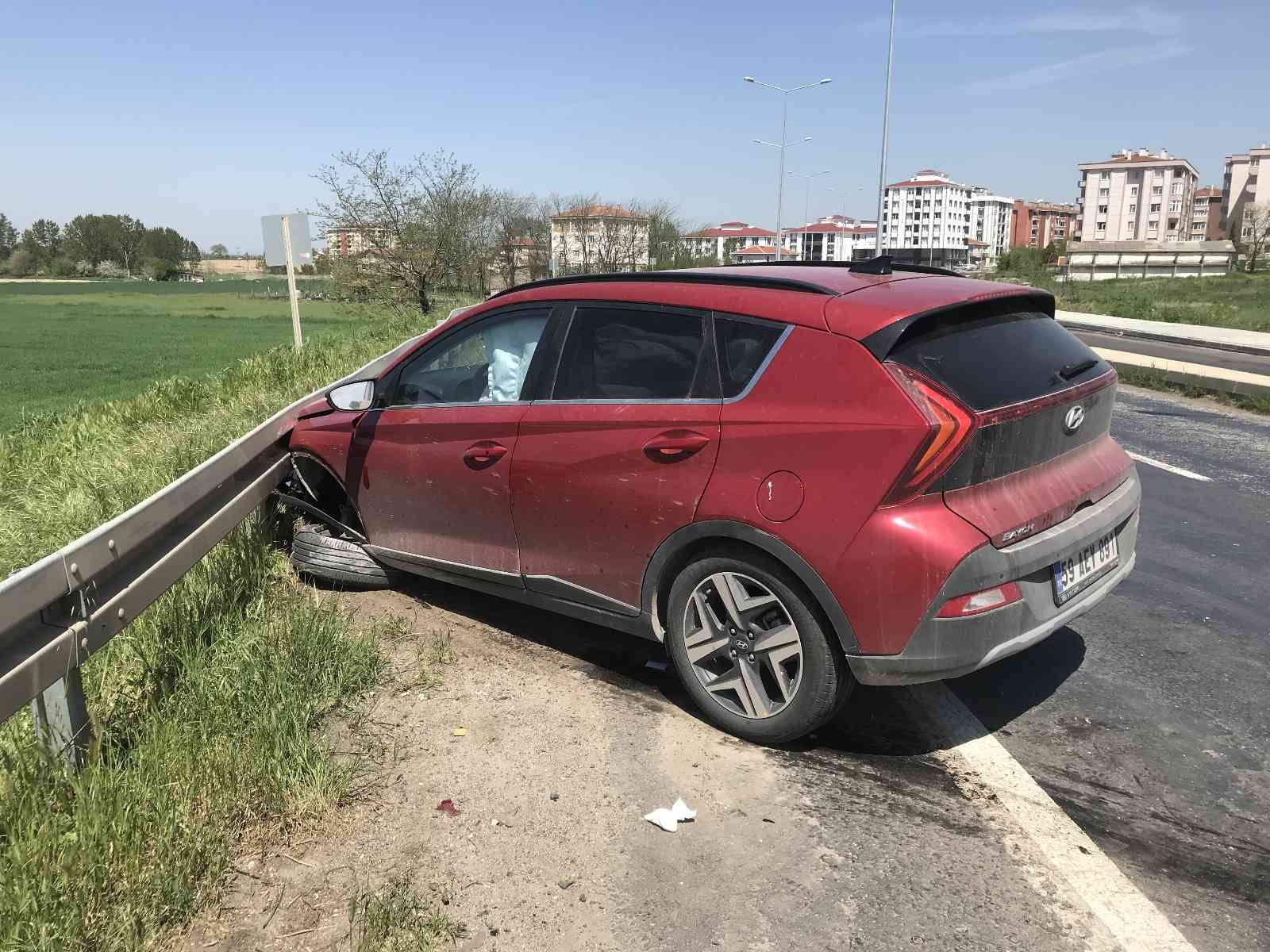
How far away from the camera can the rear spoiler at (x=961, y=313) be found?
131 inches

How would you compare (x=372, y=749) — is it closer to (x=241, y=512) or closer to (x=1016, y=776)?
(x=241, y=512)

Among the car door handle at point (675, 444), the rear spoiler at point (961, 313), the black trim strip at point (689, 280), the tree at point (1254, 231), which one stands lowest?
the car door handle at point (675, 444)

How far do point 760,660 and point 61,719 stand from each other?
7.62ft

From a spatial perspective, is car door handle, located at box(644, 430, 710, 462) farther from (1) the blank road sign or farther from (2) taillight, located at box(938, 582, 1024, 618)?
(1) the blank road sign

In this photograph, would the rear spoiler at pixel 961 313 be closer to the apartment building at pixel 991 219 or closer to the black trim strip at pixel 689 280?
the black trim strip at pixel 689 280

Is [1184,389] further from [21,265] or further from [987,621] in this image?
[21,265]

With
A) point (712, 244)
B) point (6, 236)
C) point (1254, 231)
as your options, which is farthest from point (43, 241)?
point (1254, 231)

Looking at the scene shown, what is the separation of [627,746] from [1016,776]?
1384mm

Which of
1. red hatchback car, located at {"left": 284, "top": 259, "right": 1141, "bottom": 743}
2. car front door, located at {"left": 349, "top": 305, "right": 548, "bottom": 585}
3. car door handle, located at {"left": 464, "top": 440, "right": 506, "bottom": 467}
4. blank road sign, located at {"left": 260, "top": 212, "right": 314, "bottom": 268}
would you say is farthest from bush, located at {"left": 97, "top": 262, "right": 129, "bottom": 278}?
red hatchback car, located at {"left": 284, "top": 259, "right": 1141, "bottom": 743}

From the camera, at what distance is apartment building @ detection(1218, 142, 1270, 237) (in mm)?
113062

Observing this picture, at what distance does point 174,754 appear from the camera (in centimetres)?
322

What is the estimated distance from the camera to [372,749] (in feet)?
11.6

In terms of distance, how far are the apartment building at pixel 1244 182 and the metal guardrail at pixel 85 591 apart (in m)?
122

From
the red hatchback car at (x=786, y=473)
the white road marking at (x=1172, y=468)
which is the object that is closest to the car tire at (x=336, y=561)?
the red hatchback car at (x=786, y=473)
